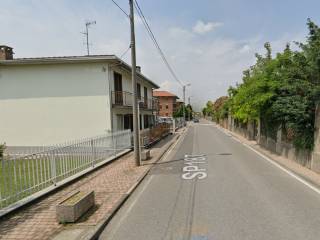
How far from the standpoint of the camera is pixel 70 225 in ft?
15.4

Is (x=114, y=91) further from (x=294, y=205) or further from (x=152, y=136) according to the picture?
(x=294, y=205)

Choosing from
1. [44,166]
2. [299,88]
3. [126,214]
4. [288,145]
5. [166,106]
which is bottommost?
[126,214]

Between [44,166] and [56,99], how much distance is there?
1097cm

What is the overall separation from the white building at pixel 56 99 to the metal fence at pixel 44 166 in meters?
5.10

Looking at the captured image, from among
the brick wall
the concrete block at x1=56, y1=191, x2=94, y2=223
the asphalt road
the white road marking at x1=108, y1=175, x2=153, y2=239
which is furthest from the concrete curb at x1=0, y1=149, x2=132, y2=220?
the brick wall

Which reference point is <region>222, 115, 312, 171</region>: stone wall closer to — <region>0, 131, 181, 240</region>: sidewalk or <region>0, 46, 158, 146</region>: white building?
<region>0, 131, 181, 240</region>: sidewalk

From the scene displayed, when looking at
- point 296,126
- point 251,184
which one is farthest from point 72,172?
point 296,126

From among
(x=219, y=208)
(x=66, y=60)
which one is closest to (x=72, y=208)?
(x=219, y=208)

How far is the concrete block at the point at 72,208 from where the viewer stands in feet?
15.6

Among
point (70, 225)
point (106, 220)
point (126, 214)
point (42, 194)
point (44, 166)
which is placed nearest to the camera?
point (70, 225)

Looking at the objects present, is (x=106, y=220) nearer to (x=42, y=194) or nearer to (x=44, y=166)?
(x=42, y=194)

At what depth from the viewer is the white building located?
54.3 feet

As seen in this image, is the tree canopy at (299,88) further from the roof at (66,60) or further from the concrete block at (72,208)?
the roof at (66,60)

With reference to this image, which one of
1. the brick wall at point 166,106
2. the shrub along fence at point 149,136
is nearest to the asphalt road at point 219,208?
the shrub along fence at point 149,136
